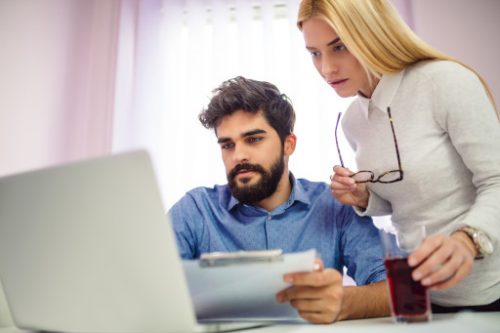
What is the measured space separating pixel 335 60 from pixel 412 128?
11.7 inches

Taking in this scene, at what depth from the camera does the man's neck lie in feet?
5.30

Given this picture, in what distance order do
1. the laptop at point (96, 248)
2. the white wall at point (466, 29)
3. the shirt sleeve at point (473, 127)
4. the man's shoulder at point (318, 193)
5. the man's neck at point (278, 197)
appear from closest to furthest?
1. the laptop at point (96, 248)
2. the shirt sleeve at point (473, 127)
3. the man's shoulder at point (318, 193)
4. the man's neck at point (278, 197)
5. the white wall at point (466, 29)

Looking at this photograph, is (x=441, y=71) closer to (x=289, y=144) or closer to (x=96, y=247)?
(x=289, y=144)

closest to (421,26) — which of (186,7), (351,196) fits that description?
(186,7)

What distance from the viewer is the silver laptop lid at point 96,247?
0.58 m

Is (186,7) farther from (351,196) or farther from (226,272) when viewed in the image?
(226,272)

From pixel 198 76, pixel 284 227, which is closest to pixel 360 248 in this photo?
pixel 284 227

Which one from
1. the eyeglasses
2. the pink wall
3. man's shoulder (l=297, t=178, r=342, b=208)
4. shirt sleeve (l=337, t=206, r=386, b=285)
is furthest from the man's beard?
the pink wall

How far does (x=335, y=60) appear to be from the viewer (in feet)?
4.09

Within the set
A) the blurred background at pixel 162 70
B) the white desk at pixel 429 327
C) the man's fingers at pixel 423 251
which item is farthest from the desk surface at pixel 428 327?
the blurred background at pixel 162 70

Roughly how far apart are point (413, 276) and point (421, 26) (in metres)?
1.96

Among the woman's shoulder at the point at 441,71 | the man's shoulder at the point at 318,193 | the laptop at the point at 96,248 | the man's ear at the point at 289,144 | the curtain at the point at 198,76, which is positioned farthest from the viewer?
the curtain at the point at 198,76

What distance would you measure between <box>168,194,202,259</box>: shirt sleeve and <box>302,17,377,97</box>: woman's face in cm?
66

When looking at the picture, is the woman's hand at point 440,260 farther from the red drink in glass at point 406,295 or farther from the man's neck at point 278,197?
the man's neck at point 278,197
